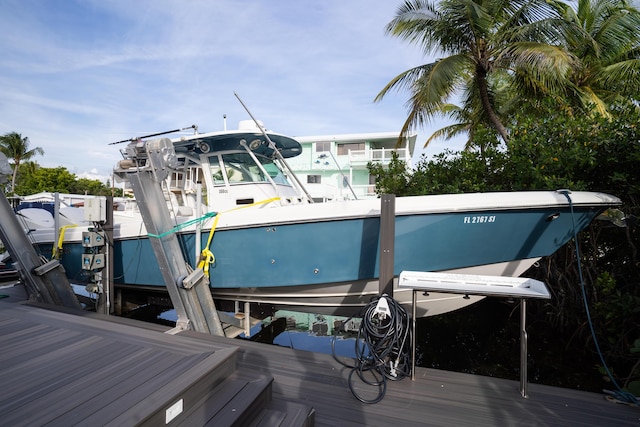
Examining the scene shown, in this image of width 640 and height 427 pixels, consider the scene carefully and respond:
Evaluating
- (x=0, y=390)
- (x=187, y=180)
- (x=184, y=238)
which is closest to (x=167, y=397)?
(x=0, y=390)

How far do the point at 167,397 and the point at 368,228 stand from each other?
2.39 m

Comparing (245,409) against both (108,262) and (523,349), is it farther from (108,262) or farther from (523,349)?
(108,262)

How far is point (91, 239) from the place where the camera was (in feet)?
14.5

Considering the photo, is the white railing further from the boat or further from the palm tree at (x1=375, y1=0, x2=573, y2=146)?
the boat

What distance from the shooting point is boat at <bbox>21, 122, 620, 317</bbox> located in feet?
11.3

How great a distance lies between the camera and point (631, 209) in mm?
3812

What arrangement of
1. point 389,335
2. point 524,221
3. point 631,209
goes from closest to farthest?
point 389,335 → point 524,221 → point 631,209

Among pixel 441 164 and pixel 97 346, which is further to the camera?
A: pixel 441 164

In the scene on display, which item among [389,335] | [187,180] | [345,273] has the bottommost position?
[389,335]

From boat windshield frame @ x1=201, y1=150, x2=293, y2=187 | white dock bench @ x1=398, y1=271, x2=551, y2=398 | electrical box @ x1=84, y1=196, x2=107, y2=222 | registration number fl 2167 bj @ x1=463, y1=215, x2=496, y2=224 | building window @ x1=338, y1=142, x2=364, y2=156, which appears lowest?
white dock bench @ x1=398, y1=271, x2=551, y2=398

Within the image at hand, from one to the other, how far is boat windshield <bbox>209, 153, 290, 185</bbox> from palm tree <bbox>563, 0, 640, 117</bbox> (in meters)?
6.96

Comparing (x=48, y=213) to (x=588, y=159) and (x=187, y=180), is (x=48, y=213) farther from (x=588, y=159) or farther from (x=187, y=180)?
(x=588, y=159)

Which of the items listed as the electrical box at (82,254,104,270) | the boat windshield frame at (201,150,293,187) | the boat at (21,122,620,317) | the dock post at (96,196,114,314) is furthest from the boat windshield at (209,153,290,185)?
the electrical box at (82,254,104,270)

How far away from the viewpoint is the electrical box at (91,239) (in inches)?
174
